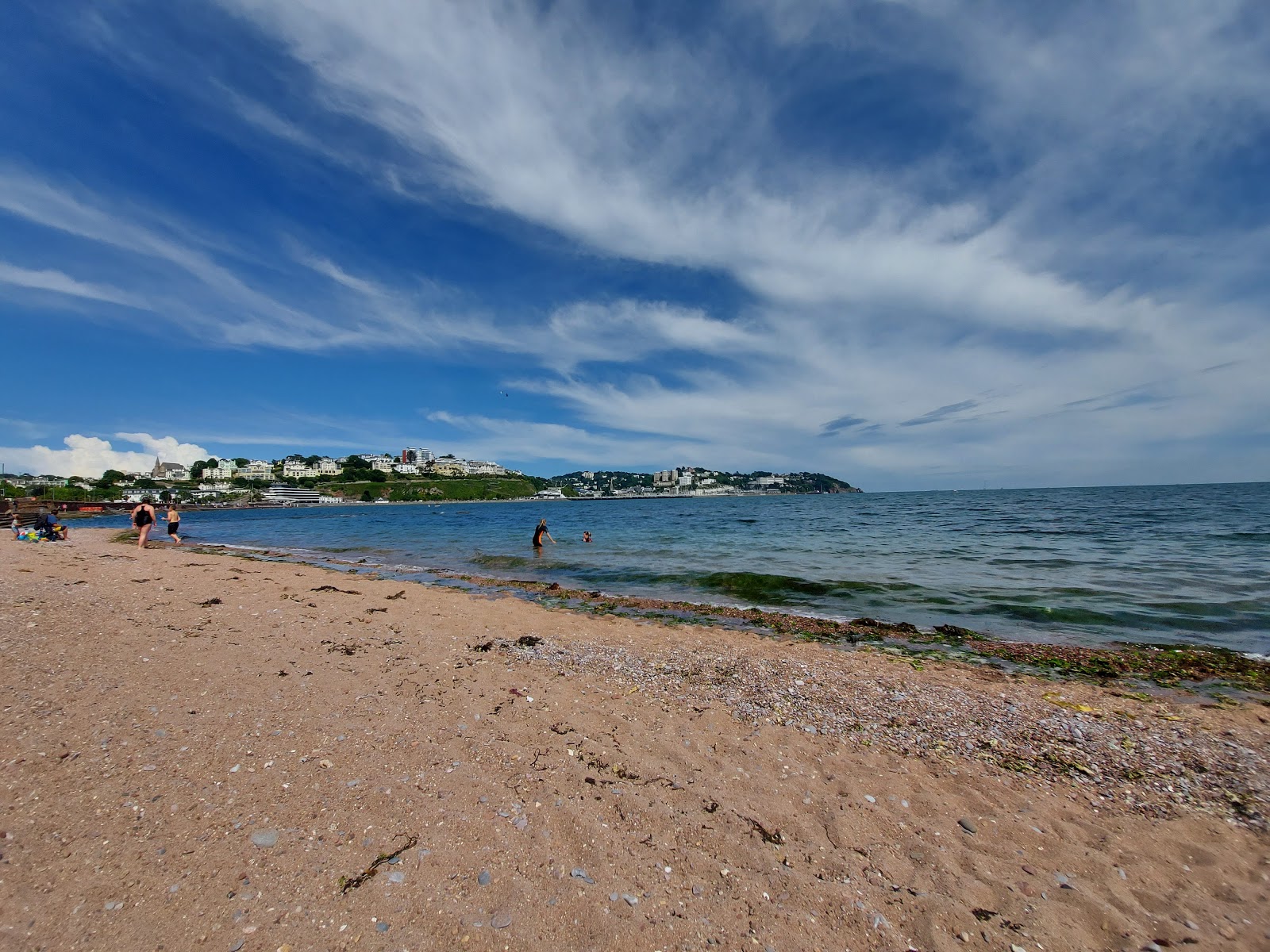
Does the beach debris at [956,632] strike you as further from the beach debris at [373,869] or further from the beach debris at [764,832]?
the beach debris at [373,869]

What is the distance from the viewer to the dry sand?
3238mm

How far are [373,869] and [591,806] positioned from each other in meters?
1.72

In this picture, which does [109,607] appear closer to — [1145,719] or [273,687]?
[273,687]

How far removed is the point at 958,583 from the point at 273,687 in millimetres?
18319

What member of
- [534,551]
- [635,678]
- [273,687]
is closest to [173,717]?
[273,687]

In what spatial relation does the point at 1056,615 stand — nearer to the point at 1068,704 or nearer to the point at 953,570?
the point at 953,570

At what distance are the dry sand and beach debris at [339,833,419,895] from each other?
0.04m

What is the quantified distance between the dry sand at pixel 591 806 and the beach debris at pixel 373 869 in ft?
0.14

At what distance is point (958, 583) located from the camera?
16.7 metres

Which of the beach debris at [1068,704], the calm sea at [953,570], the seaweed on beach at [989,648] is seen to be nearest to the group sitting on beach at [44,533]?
the calm sea at [953,570]

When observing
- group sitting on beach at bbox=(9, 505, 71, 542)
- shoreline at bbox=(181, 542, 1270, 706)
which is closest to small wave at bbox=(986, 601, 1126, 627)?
shoreline at bbox=(181, 542, 1270, 706)

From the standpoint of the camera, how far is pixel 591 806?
175 inches

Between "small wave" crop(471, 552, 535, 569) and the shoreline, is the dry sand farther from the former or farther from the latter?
"small wave" crop(471, 552, 535, 569)

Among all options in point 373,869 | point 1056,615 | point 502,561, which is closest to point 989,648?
point 1056,615
